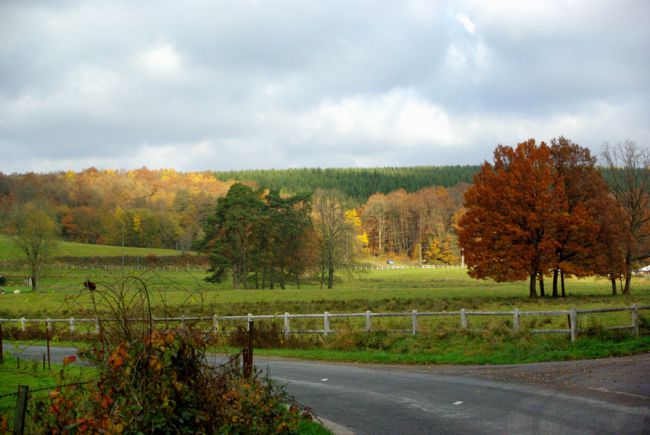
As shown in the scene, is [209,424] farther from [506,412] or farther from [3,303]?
[3,303]

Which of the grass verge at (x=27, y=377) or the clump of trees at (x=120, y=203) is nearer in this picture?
the grass verge at (x=27, y=377)

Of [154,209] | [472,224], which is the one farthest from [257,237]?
[154,209]

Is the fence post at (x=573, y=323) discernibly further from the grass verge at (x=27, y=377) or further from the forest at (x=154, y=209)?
the forest at (x=154, y=209)

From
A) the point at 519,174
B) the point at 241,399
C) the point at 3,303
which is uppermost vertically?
the point at 519,174

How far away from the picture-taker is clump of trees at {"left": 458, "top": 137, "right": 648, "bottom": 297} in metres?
48.6

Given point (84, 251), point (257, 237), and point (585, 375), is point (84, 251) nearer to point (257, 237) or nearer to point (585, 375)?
point (257, 237)

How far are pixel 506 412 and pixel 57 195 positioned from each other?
152m

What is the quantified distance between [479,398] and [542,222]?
37907 millimetres

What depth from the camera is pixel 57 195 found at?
149 m

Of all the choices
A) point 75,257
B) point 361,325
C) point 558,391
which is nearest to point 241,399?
point 558,391

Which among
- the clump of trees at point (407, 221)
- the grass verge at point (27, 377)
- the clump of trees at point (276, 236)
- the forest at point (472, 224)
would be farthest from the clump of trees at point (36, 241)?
the clump of trees at point (407, 221)

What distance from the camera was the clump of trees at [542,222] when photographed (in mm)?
48594

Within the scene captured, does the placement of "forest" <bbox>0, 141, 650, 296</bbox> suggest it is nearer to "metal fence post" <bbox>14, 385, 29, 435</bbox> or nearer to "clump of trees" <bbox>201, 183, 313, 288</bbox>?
"clump of trees" <bbox>201, 183, 313, 288</bbox>

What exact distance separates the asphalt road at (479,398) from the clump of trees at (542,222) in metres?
31.1
